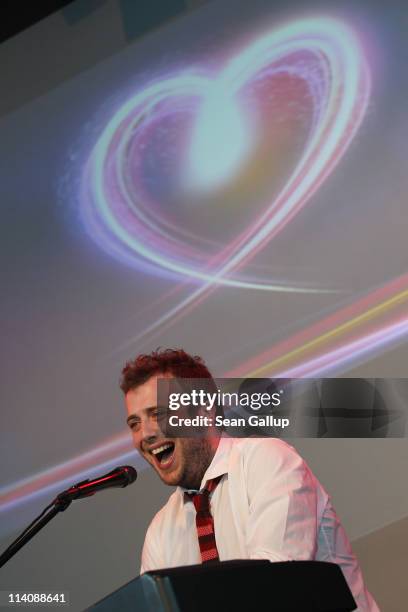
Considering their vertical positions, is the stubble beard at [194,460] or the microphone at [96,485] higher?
the stubble beard at [194,460]

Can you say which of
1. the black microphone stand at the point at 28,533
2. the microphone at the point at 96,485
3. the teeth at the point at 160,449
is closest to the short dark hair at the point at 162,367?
the teeth at the point at 160,449

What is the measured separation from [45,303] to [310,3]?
1.43 meters

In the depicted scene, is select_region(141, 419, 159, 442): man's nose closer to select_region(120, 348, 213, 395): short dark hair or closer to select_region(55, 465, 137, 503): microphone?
select_region(120, 348, 213, 395): short dark hair

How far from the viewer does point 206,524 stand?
2.06 m

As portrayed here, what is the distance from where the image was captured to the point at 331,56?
9.09 ft

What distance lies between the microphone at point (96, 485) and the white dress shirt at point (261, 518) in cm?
24

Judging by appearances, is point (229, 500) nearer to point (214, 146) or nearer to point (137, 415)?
point (137, 415)

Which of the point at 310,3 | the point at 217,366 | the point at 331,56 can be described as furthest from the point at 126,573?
the point at 310,3

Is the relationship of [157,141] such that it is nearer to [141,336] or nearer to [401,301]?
[141,336]

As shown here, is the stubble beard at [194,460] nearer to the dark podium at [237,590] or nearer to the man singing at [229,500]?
the man singing at [229,500]


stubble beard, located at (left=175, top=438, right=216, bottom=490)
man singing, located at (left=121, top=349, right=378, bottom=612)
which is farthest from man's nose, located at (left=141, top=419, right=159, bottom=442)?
stubble beard, located at (left=175, top=438, right=216, bottom=490)

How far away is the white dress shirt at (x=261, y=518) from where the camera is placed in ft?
5.57

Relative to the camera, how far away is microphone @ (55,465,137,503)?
1.95 m

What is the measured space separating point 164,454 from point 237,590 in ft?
5.76
